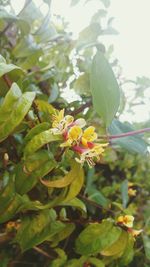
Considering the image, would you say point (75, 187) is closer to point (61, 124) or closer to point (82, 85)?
point (61, 124)

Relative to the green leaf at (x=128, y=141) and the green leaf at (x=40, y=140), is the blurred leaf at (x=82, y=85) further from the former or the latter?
the green leaf at (x=40, y=140)

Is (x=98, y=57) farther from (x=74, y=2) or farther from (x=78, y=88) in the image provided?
(x=74, y=2)

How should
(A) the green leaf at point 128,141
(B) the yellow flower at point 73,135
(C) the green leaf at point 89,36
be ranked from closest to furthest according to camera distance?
1. (B) the yellow flower at point 73,135
2. (A) the green leaf at point 128,141
3. (C) the green leaf at point 89,36

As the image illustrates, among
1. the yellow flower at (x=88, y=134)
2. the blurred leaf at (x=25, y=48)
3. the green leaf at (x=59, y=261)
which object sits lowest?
the green leaf at (x=59, y=261)

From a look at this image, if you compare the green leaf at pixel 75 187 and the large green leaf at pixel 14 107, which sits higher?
the large green leaf at pixel 14 107

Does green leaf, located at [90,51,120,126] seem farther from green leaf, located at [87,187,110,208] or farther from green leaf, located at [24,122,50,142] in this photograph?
green leaf, located at [87,187,110,208]

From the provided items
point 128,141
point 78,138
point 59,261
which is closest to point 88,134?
point 78,138

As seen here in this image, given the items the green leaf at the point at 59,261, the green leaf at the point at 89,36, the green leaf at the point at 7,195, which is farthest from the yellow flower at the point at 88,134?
the green leaf at the point at 89,36
